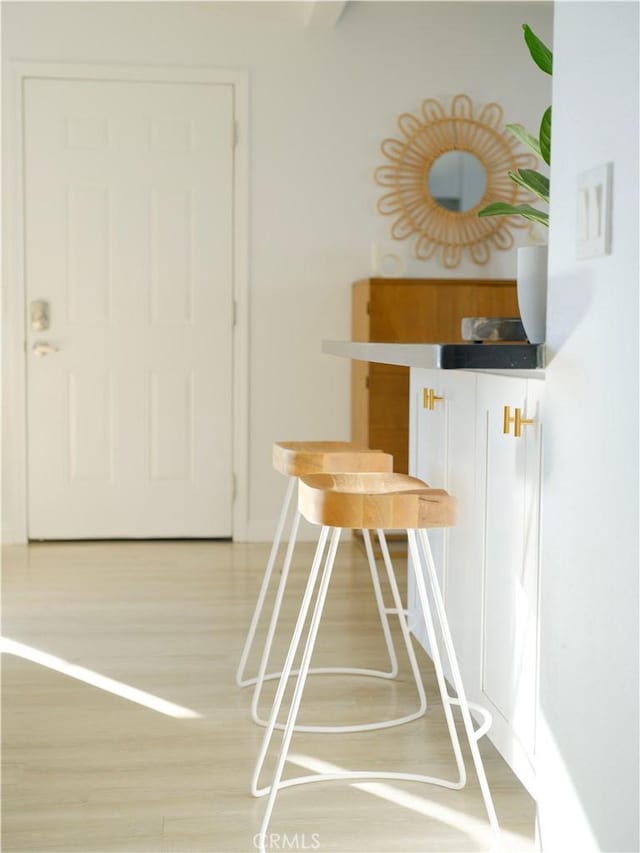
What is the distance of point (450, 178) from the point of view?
200 inches

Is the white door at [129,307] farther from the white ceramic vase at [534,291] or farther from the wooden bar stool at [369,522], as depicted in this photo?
the white ceramic vase at [534,291]

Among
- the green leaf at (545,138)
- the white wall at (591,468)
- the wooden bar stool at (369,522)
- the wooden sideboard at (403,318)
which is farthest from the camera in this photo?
the wooden sideboard at (403,318)

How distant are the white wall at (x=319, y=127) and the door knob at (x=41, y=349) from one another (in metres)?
0.97

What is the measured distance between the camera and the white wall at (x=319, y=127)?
193 inches

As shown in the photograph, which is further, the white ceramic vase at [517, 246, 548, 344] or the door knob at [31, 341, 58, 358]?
the door knob at [31, 341, 58, 358]

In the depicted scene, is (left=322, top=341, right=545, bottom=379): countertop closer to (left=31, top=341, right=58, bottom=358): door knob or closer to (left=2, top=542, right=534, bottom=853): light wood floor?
(left=2, top=542, right=534, bottom=853): light wood floor

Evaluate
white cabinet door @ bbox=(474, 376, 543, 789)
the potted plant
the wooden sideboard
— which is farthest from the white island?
the wooden sideboard

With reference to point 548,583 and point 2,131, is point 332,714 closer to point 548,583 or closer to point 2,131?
point 548,583

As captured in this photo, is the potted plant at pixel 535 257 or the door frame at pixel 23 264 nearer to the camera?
the potted plant at pixel 535 257

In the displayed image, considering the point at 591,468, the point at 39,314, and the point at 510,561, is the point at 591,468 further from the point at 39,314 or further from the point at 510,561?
the point at 39,314

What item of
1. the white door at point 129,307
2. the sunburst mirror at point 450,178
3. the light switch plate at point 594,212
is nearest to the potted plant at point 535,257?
the light switch plate at point 594,212

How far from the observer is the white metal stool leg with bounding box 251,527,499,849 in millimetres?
2014

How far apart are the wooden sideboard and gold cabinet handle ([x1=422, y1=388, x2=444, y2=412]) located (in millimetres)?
1642

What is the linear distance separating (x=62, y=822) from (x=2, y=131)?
11.8 feet
